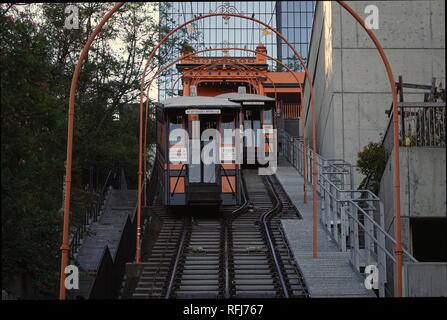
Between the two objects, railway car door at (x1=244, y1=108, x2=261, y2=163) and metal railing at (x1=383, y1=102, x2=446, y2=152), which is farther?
A: railway car door at (x1=244, y1=108, x2=261, y2=163)

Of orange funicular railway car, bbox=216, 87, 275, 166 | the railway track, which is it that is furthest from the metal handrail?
orange funicular railway car, bbox=216, 87, 275, 166

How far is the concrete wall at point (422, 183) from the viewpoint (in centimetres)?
1723

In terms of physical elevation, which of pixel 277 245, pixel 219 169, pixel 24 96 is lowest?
pixel 277 245

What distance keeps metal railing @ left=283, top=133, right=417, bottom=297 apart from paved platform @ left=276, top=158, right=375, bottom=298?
25 cm

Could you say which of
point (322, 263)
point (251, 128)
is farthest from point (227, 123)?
point (251, 128)

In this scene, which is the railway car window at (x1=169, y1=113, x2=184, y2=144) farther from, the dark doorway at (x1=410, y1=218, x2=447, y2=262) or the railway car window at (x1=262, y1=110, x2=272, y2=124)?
the railway car window at (x1=262, y1=110, x2=272, y2=124)

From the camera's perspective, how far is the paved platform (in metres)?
16.5

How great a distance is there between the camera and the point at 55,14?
2536 centimetres

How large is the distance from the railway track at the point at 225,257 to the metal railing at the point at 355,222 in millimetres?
1388

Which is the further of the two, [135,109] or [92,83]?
[135,109]

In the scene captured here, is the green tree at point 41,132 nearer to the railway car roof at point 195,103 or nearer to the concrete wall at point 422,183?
the railway car roof at point 195,103

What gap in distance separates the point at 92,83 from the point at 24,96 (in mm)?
13121
